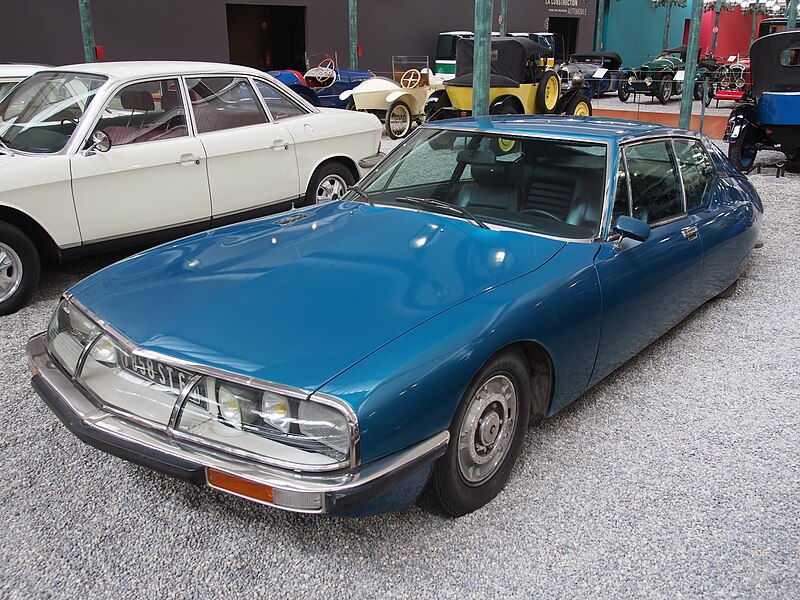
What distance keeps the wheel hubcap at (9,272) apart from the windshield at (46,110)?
0.74 metres

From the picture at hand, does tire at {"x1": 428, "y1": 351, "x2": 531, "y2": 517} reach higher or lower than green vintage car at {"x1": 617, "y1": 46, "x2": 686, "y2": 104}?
lower

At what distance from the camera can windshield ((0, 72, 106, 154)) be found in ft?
15.8

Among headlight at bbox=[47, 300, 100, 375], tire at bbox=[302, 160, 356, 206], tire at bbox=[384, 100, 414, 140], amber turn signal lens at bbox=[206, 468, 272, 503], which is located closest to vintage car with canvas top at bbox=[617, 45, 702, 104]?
tire at bbox=[384, 100, 414, 140]

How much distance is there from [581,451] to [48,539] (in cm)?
211

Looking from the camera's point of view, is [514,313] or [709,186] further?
[709,186]

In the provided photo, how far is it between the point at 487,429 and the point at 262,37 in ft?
84.0

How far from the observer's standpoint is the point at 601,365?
3090 millimetres

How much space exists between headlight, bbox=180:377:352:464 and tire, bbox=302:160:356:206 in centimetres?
411

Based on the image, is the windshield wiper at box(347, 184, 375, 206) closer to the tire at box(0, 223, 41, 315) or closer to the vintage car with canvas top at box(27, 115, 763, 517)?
the vintage car with canvas top at box(27, 115, 763, 517)

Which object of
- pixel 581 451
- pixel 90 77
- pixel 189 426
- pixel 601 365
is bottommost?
pixel 581 451

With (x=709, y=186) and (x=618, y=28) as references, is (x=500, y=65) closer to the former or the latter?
(x=709, y=186)

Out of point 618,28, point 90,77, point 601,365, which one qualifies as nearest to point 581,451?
point 601,365

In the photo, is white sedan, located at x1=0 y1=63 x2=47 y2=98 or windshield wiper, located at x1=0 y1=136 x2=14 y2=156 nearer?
windshield wiper, located at x1=0 y1=136 x2=14 y2=156

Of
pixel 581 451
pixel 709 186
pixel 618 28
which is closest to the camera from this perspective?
pixel 581 451
